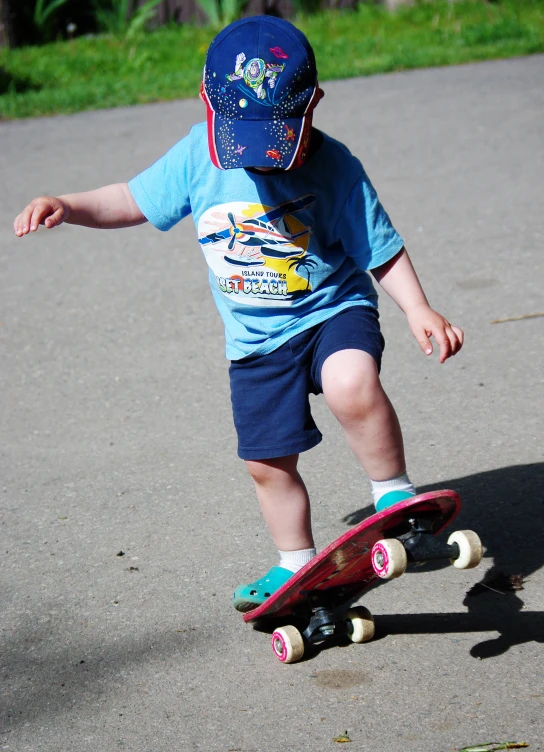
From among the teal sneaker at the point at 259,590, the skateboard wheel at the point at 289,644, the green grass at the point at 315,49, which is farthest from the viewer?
the green grass at the point at 315,49

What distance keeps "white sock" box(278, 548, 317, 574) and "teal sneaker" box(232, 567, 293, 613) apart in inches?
0.5

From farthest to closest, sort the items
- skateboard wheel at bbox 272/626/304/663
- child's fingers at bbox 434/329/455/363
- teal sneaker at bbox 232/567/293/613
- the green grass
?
the green grass < teal sneaker at bbox 232/567/293/613 < skateboard wheel at bbox 272/626/304/663 < child's fingers at bbox 434/329/455/363

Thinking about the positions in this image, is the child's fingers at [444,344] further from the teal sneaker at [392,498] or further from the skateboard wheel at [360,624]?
the skateboard wheel at [360,624]

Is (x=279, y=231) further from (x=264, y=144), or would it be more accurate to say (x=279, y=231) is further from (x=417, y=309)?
(x=417, y=309)

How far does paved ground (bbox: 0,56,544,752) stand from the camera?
7.35 ft

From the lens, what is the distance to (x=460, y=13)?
1168cm

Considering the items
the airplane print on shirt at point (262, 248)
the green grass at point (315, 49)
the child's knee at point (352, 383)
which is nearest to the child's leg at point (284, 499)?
the child's knee at point (352, 383)

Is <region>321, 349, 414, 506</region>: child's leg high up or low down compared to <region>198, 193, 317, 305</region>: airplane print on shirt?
down

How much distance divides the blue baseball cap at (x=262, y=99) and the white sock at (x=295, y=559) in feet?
3.27

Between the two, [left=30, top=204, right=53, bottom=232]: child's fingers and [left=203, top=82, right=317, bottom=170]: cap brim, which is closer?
[left=203, top=82, right=317, bottom=170]: cap brim

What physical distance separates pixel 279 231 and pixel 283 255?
0.20 ft

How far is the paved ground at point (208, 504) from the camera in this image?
7.35 feet

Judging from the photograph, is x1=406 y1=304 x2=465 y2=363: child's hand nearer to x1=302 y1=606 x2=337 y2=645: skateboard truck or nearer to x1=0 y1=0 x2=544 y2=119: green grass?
x1=302 y1=606 x2=337 y2=645: skateboard truck

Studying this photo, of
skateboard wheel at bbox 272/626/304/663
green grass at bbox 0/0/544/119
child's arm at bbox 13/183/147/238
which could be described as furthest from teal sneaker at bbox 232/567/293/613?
green grass at bbox 0/0/544/119
